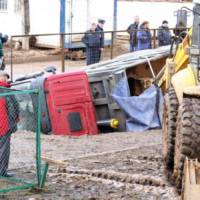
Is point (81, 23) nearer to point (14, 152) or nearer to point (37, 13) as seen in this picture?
point (37, 13)

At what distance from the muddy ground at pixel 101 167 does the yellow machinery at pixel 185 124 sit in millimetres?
371

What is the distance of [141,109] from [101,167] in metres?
4.57

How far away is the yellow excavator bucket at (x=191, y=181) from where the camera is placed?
5.60 m

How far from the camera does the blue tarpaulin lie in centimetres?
1417

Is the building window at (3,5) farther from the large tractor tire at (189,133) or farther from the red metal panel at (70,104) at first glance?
the large tractor tire at (189,133)

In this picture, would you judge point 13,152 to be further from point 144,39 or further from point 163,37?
point 163,37

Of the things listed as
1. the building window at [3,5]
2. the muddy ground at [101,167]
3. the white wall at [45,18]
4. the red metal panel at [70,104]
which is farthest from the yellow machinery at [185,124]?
the building window at [3,5]

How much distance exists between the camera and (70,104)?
13.8 m

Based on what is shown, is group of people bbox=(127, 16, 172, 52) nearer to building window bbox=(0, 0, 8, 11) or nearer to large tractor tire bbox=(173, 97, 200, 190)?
building window bbox=(0, 0, 8, 11)

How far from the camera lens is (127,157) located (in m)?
10.6

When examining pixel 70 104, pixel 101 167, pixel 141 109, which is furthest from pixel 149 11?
pixel 101 167

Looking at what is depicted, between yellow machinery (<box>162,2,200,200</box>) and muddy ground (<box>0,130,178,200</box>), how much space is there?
1.22 ft

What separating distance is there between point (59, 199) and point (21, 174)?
1.30 metres

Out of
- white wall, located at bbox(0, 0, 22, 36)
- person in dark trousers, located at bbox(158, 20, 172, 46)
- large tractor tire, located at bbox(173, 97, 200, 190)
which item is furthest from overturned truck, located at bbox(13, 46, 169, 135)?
white wall, located at bbox(0, 0, 22, 36)
